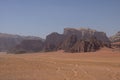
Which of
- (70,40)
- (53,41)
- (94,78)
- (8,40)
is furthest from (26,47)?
(94,78)

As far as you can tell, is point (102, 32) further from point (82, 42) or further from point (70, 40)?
point (82, 42)

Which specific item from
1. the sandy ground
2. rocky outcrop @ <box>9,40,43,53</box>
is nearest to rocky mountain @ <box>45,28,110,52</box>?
rocky outcrop @ <box>9,40,43,53</box>

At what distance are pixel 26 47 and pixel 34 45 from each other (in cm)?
240

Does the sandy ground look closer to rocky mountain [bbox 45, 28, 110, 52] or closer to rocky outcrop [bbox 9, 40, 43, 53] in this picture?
rocky mountain [bbox 45, 28, 110, 52]

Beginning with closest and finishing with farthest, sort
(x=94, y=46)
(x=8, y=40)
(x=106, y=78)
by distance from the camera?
(x=106, y=78), (x=94, y=46), (x=8, y=40)

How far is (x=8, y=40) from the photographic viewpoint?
109 metres

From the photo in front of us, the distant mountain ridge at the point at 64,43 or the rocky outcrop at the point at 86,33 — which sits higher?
the rocky outcrop at the point at 86,33

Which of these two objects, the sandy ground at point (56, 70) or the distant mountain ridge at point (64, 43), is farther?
the distant mountain ridge at point (64, 43)

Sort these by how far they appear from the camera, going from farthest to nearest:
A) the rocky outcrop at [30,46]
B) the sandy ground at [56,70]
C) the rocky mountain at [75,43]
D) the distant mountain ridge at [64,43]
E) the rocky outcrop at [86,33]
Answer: the rocky outcrop at [86,33] → the rocky outcrop at [30,46] → the distant mountain ridge at [64,43] → the rocky mountain at [75,43] → the sandy ground at [56,70]

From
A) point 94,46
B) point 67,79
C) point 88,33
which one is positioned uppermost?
point 88,33

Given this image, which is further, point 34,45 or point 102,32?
point 102,32

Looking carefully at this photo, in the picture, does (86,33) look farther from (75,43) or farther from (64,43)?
(75,43)

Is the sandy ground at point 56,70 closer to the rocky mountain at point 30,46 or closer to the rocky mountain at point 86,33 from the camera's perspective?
the rocky mountain at point 30,46

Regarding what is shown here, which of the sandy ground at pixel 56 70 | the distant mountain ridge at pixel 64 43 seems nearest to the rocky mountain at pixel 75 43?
the distant mountain ridge at pixel 64 43
